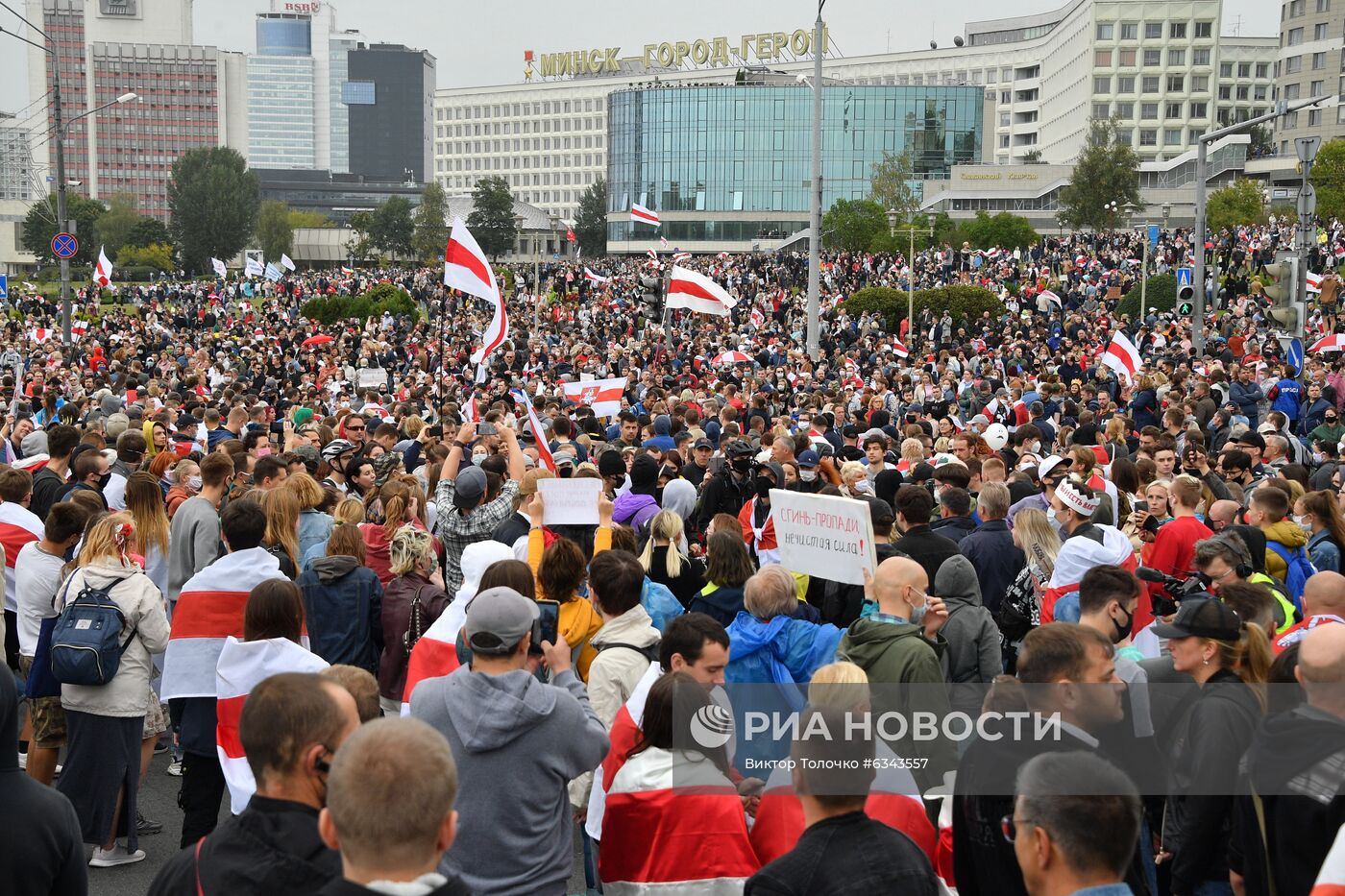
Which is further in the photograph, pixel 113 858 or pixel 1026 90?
pixel 1026 90

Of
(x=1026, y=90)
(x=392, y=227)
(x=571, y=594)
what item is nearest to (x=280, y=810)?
(x=571, y=594)

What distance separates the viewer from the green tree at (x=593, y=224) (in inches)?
5443

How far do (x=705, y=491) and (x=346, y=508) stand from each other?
2.90m

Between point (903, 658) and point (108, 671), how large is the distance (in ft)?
11.8

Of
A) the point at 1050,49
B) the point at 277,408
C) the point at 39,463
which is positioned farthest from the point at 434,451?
the point at 1050,49

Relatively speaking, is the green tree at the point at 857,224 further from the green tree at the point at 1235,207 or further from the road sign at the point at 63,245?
the road sign at the point at 63,245

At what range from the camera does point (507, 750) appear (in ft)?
13.9

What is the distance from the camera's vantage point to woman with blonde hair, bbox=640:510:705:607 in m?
7.41

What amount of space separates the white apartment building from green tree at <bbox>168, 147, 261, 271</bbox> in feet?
164

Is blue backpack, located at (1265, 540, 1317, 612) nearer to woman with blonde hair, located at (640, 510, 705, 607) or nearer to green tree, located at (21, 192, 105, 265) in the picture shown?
woman with blonde hair, located at (640, 510, 705, 607)

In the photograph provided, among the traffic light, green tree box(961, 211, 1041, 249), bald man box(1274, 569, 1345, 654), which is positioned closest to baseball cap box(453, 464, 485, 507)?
bald man box(1274, 569, 1345, 654)

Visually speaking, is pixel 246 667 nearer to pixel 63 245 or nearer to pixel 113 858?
pixel 113 858

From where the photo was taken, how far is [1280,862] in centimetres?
395

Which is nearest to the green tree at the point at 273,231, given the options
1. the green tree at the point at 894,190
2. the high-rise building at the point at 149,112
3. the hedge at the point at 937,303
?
the high-rise building at the point at 149,112
